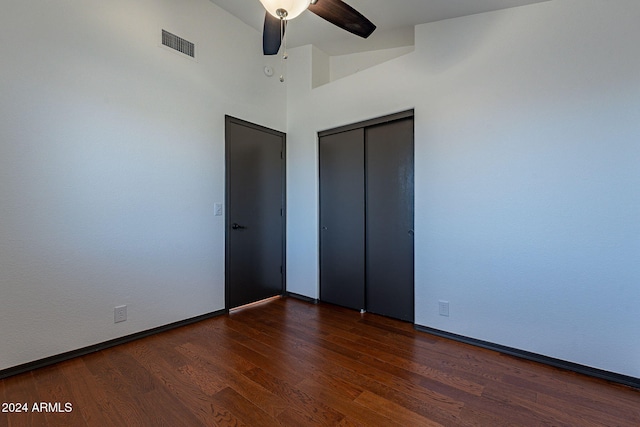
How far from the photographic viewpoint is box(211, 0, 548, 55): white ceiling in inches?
90.4

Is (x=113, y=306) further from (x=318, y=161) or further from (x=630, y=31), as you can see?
(x=630, y=31)

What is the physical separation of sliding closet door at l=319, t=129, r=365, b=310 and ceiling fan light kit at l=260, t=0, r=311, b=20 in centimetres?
157

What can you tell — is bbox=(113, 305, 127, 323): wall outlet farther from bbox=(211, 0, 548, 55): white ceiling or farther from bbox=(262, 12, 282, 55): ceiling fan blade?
bbox=(211, 0, 548, 55): white ceiling

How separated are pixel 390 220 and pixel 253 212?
1.58m

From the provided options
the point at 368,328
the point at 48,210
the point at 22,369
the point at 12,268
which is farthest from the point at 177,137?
the point at 368,328

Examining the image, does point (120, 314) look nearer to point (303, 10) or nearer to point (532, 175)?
point (303, 10)

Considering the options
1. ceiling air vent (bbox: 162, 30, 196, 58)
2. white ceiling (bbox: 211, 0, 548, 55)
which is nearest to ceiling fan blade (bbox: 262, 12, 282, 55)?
white ceiling (bbox: 211, 0, 548, 55)

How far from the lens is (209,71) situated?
115 inches

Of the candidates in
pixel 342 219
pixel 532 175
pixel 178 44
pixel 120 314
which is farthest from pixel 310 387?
pixel 178 44

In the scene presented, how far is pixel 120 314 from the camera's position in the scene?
7.70 feet

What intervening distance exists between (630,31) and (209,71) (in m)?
3.33

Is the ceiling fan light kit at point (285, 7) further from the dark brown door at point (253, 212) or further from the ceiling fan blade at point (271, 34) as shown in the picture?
the dark brown door at point (253, 212)

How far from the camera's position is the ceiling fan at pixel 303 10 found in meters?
1.66

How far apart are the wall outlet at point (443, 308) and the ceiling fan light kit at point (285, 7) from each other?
249cm
